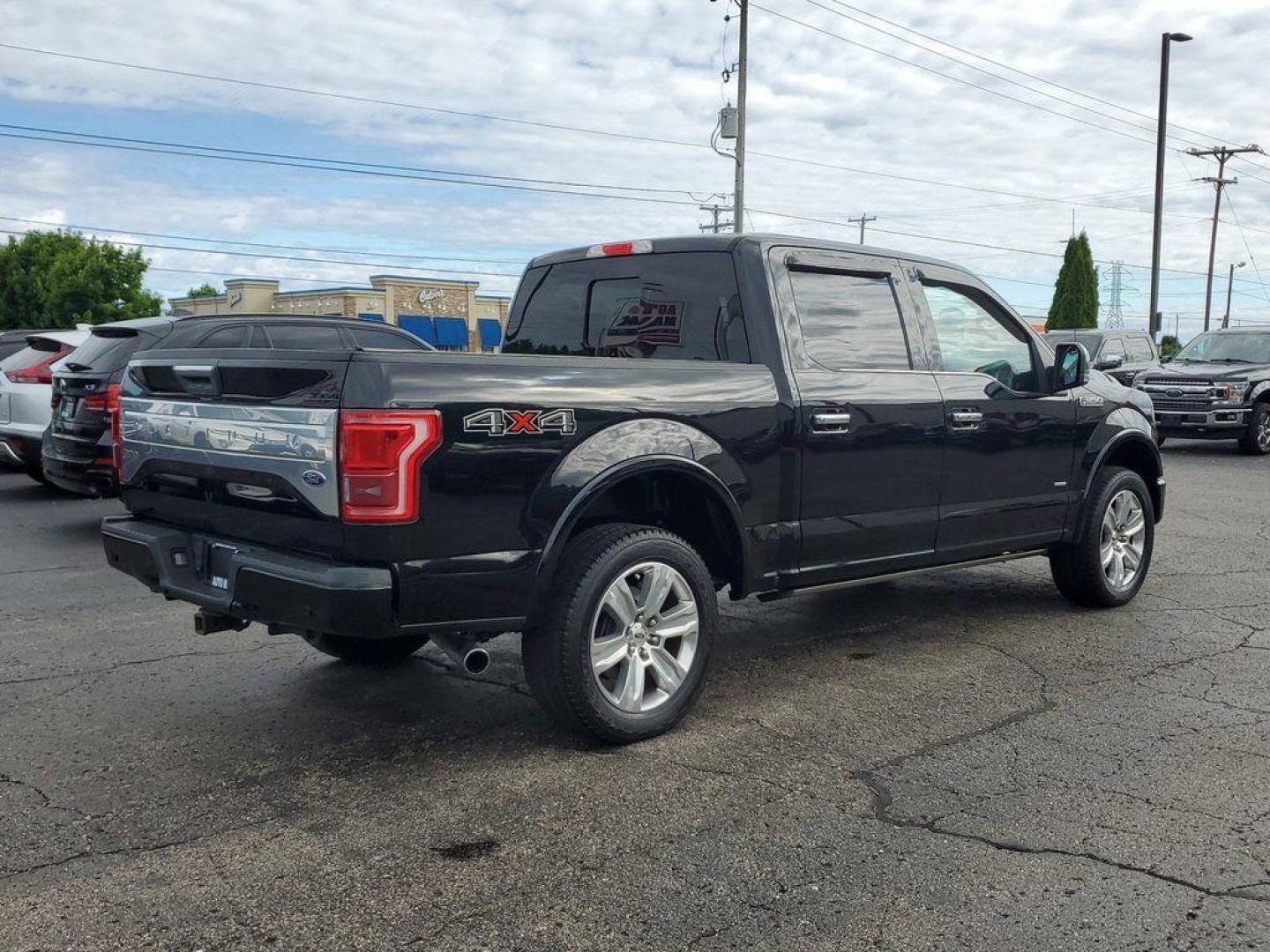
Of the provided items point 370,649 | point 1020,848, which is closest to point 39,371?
point 370,649

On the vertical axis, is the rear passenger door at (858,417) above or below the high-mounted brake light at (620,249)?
below

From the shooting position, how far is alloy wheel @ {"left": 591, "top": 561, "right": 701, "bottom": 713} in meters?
4.36

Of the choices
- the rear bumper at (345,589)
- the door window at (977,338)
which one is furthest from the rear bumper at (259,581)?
the door window at (977,338)

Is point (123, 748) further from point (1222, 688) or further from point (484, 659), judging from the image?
point (1222, 688)

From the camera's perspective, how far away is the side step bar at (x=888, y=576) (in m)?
5.18

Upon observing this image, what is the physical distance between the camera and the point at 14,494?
40.6ft

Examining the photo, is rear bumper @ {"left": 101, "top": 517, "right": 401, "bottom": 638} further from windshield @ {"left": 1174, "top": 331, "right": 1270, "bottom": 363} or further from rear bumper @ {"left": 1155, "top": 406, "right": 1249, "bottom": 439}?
windshield @ {"left": 1174, "top": 331, "right": 1270, "bottom": 363}

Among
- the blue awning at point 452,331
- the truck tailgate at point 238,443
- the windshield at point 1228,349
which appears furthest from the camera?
the blue awning at point 452,331

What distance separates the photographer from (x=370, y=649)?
5.50 m

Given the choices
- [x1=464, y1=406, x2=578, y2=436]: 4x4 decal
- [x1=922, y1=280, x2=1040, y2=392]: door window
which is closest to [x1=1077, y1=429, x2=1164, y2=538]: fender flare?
[x1=922, y1=280, x2=1040, y2=392]: door window

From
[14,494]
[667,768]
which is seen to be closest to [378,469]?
[667,768]

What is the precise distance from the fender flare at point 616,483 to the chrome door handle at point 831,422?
58 centimetres

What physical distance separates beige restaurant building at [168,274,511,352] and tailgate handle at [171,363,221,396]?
48227mm

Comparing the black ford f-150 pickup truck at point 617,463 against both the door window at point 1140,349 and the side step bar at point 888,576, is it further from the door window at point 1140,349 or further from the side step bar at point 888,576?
the door window at point 1140,349
